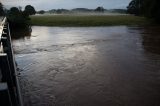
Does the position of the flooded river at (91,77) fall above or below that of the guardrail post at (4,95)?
below

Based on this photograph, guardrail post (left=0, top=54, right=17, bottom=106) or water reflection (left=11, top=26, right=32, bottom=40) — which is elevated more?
guardrail post (left=0, top=54, right=17, bottom=106)

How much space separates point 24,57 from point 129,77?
5.19 m

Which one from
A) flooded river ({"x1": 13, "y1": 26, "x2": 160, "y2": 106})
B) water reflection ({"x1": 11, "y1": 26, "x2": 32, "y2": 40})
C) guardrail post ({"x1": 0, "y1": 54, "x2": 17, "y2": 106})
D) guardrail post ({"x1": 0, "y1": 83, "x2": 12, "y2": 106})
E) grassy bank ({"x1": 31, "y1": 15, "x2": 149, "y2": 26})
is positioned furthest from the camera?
grassy bank ({"x1": 31, "y1": 15, "x2": 149, "y2": 26})

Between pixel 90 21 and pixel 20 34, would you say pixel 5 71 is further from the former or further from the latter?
pixel 90 21

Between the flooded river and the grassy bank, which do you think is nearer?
the flooded river

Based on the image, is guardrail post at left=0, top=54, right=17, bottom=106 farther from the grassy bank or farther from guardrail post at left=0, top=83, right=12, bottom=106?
the grassy bank

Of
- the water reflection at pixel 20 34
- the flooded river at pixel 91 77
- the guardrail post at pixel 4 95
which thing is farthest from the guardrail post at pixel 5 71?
the water reflection at pixel 20 34

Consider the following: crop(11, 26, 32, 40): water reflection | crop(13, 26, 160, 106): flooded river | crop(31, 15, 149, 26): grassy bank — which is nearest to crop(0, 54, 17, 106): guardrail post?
crop(13, 26, 160, 106): flooded river

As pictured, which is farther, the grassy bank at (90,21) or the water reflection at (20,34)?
the grassy bank at (90,21)

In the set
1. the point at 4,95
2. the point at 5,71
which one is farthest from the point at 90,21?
the point at 4,95

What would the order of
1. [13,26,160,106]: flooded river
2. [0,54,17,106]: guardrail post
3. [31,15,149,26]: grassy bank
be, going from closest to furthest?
[0,54,17,106]: guardrail post, [13,26,160,106]: flooded river, [31,15,149,26]: grassy bank

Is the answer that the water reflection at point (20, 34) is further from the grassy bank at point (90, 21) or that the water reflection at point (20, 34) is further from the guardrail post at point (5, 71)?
the guardrail post at point (5, 71)

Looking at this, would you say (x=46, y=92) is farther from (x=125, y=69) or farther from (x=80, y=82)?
(x=125, y=69)

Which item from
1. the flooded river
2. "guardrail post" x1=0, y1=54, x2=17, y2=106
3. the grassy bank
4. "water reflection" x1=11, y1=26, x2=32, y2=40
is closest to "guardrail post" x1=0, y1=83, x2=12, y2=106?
"guardrail post" x1=0, y1=54, x2=17, y2=106
